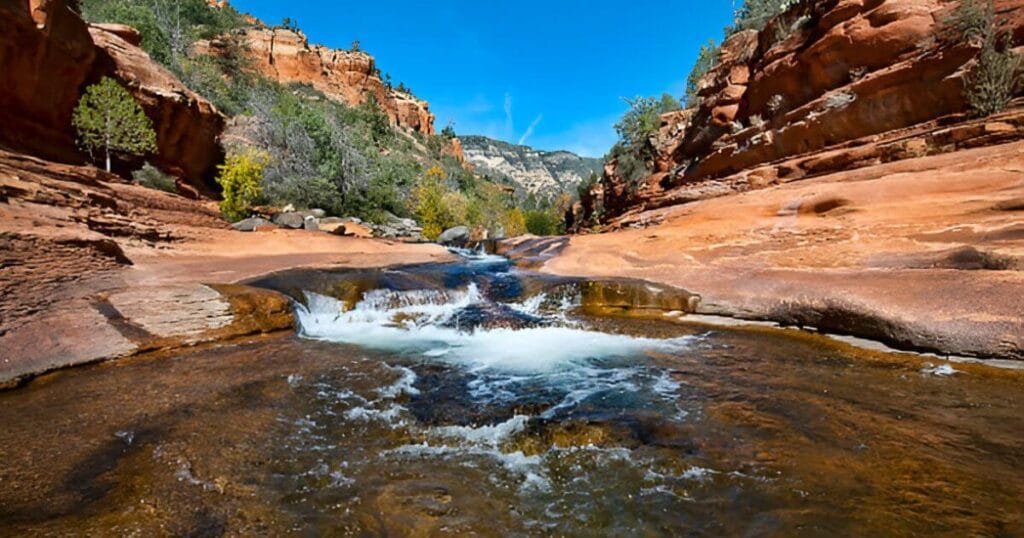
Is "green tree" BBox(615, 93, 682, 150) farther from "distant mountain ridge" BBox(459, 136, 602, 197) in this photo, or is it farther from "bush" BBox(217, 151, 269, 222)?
"distant mountain ridge" BBox(459, 136, 602, 197)

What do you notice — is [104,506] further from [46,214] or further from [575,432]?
[46,214]

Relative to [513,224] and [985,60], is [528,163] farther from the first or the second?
[985,60]

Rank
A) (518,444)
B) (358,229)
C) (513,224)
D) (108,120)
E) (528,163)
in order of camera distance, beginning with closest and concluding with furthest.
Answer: (518,444) → (108,120) → (358,229) → (513,224) → (528,163)

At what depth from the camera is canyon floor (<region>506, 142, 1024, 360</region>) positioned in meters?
6.44

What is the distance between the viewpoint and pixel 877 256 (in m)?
8.73

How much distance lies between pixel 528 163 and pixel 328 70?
10233 cm

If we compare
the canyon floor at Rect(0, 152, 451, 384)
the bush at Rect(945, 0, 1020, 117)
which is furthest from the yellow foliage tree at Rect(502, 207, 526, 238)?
the bush at Rect(945, 0, 1020, 117)

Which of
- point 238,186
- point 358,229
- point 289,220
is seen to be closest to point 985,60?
point 358,229

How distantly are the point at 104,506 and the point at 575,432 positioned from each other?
12.0 ft

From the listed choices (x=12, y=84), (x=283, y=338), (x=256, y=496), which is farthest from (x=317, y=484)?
(x=12, y=84)

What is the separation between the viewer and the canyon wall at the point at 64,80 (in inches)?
642

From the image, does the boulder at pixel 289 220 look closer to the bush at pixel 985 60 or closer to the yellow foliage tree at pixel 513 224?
the bush at pixel 985 60

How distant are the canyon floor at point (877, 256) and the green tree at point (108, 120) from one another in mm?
21421

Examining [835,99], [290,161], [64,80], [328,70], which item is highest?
[328,70]
